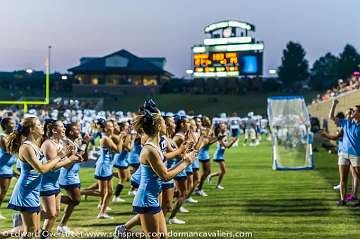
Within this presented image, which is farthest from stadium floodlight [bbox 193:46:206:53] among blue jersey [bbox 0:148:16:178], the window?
blue jersey [bbox 0:148:16:178]

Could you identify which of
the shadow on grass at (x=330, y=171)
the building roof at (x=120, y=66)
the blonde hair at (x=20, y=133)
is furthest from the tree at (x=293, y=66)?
the blonde hair at (x=20, y=133)

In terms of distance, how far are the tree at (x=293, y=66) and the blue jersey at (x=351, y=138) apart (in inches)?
3600

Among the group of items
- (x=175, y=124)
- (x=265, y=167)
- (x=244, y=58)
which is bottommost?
(x=265, y=167)

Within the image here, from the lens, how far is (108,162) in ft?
35.2

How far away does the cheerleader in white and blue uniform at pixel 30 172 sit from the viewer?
20.8ft

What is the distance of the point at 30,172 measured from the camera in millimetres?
6484

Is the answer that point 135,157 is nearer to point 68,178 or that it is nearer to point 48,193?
point 68,178

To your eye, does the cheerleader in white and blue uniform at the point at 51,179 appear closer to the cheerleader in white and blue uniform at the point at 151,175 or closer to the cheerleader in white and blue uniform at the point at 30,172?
the cheerleader in white and blue uniform at the point at 30,172

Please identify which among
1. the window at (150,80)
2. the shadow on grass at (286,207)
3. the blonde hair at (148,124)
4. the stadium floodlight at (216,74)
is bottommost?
the shadow on grass at (286,207)

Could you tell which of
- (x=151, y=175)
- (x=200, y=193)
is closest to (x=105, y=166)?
(x=200, y=193)

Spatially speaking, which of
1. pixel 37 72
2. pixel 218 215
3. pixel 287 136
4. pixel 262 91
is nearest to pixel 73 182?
pixel 218 215

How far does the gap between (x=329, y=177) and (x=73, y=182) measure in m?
10.3

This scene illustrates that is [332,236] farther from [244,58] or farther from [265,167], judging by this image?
[244,58]

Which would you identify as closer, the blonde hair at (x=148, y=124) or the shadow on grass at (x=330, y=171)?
the blonde hair at (x=148, y=124)
